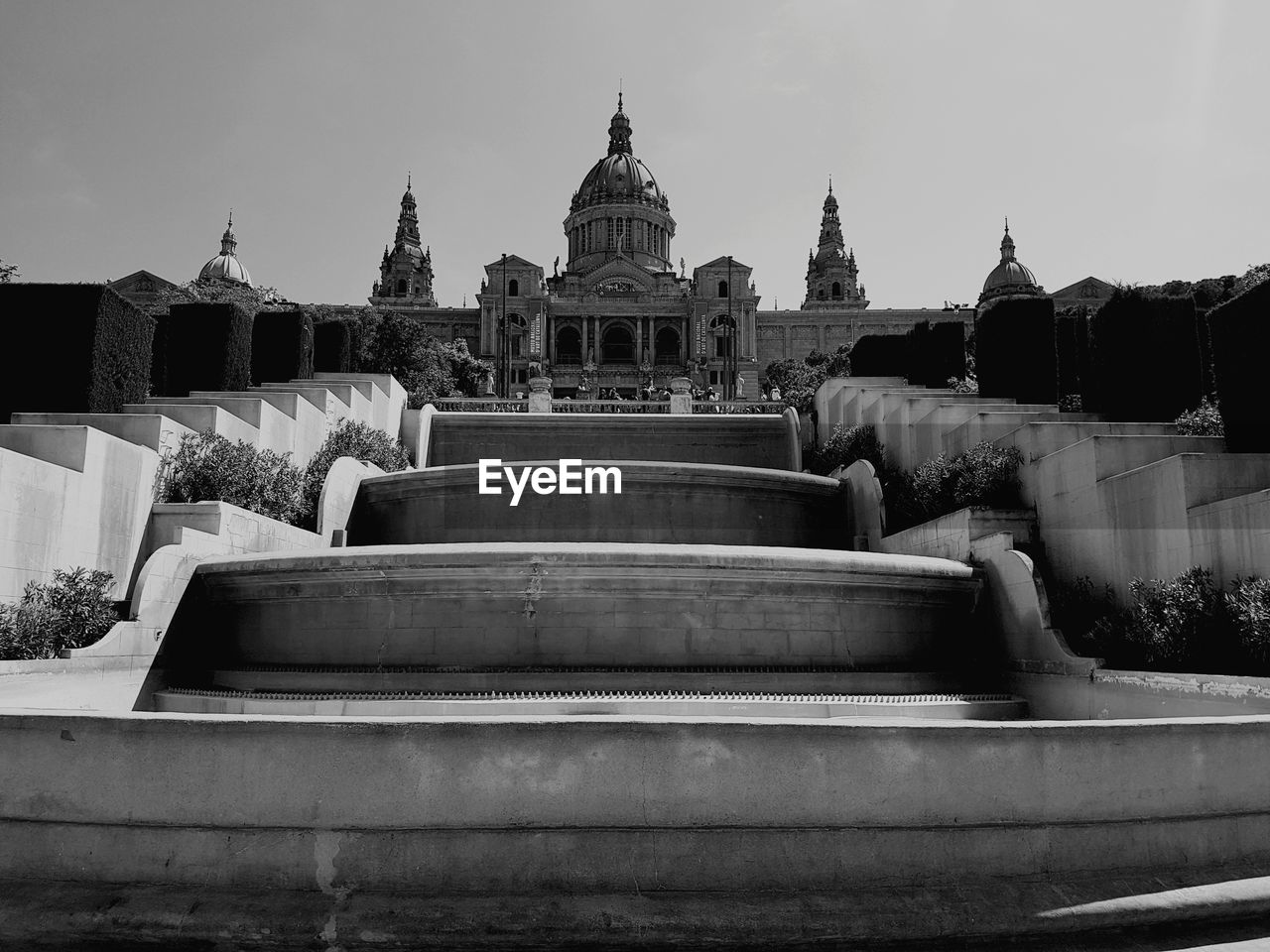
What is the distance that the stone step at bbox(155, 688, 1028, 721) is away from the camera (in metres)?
8.70

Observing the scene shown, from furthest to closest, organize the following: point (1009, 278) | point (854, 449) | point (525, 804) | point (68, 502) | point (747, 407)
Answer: point (1009, 278), point (747, 407), point (854, 449), point (68, 502), point (525, 804)

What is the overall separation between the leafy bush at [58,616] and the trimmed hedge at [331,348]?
19883mm

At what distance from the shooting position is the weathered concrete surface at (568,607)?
32.0 feet

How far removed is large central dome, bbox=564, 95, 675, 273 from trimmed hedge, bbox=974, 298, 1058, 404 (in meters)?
115

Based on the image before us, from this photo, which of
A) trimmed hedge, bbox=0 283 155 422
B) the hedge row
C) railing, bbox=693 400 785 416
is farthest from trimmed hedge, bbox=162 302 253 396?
railing, bbox=693 400 785 416

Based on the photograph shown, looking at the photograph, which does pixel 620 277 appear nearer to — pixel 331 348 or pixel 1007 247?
pixel 1007 247

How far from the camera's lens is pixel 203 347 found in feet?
73.5

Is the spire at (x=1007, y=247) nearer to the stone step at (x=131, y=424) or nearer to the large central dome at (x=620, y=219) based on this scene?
the large central dome at (x=620, y=219)

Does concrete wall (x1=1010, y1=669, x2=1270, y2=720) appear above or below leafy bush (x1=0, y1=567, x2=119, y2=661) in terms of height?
below

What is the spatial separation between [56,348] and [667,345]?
106 m

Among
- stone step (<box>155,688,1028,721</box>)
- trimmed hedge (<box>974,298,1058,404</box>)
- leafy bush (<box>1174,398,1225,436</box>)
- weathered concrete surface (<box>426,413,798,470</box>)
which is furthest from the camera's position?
trimmed hedge (<box>974,298,1058,404</box>)

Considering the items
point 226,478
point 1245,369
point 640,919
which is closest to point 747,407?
point 1245,369

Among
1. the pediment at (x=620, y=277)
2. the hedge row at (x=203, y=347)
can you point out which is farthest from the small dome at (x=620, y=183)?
the hedge row at (x=203, y=347)

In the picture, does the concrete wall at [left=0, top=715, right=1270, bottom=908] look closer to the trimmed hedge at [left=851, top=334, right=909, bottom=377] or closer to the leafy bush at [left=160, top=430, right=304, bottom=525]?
the leafy bush at [left=160, top=430, right=304, bottom=525]
